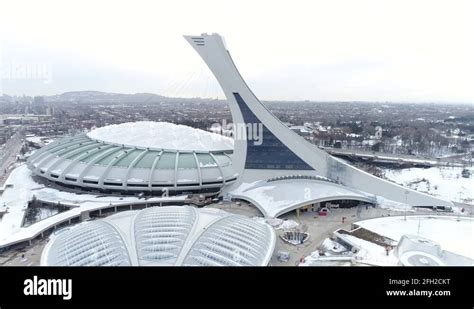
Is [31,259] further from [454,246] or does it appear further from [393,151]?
[393,151]

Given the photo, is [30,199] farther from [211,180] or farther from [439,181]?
[439,181]

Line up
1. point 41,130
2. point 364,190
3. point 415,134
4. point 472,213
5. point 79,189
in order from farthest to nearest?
point 41,130 → point 415,134 → point 79,189 → point 364,190 → point 472,213

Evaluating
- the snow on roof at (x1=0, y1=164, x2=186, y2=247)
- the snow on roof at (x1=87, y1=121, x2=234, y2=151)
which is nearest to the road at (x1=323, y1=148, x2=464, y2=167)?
the snow on roof at (x1=87, y1=121, x2=234, y2=151)

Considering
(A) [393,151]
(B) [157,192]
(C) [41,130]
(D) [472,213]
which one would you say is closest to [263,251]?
(B) [157,192]

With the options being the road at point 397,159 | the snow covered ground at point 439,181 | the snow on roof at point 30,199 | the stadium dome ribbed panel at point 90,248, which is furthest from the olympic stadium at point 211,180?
the road at point 397,159

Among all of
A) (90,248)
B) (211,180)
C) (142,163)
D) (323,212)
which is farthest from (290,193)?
(90,248)

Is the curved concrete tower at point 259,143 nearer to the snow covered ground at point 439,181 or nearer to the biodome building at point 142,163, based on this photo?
the biodome building at point 142,163
